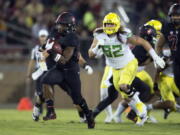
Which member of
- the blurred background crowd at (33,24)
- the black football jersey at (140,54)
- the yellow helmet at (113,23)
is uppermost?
the yellow helmet at (113,23)

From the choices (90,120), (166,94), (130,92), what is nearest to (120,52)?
(130,92)

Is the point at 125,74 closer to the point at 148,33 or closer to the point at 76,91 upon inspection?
the point at 76,91

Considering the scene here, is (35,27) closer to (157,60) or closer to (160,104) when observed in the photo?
(160,104)

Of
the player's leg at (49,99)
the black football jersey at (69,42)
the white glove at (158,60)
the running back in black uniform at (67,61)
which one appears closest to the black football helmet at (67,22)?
the running back in black uniform at (67,61)

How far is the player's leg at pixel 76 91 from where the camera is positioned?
37.9 ft

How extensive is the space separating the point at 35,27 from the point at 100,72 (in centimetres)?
251

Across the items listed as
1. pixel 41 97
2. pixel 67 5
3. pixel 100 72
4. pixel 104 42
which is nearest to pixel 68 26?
pixel 104 42

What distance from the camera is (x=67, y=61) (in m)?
12.3

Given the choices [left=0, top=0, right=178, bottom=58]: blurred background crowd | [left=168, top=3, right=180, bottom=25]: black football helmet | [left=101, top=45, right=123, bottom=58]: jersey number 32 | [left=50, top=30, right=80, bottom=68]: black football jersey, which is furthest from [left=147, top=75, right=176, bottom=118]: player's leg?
[left=0, top=0, right=178, bottom=58]: blurred background crowd

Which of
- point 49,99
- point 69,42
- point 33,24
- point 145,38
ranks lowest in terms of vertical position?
point 33,24

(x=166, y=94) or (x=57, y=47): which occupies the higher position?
(x=57, y=47)

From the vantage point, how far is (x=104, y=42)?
12.3 metres

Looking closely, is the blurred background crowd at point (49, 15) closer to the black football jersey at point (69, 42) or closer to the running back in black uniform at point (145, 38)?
the running back in black uniform at point (145, 38)

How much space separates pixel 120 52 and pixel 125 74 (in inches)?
16.2
